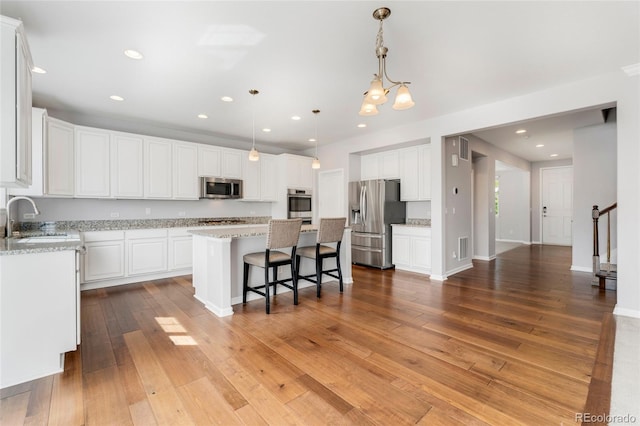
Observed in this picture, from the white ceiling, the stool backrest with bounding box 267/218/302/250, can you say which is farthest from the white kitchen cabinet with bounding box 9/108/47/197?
the stool backrest with bounding box 267/218/302/250

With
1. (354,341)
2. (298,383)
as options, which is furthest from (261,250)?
(298,383)

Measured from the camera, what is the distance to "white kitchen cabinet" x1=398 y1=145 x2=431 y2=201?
525cm

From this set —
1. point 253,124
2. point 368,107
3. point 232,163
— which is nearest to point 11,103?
point 368,107

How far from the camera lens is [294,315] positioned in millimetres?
3170

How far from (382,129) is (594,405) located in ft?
15.3

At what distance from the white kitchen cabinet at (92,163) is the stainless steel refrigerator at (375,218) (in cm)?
421

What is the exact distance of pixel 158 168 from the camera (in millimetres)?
4895

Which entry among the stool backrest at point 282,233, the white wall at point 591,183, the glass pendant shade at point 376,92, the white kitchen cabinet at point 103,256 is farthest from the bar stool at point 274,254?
the white wall at point 591,183

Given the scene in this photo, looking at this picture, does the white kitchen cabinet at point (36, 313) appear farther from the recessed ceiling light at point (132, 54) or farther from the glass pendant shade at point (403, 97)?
the glass pendant shade at point (403, 97)

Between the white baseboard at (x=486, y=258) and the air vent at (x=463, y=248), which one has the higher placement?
the air vent at (x=463, y=248)

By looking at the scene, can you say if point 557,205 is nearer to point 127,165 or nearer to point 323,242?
point 323,242

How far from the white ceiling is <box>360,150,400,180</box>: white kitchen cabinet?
153 centimetres

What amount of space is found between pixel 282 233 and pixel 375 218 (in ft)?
8.70

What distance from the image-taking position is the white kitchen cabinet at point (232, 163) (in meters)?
5.64
